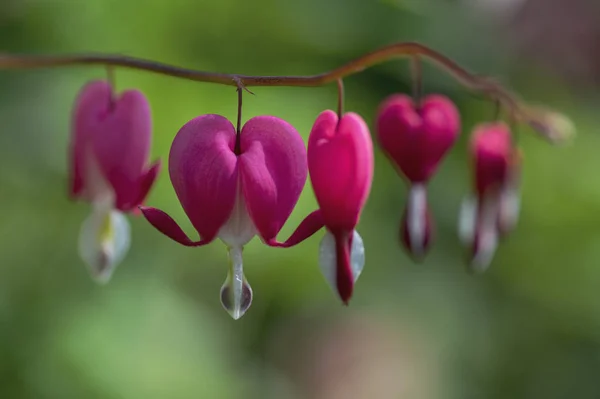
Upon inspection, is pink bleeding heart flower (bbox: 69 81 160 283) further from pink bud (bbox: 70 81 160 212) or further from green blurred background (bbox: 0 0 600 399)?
green blurred background (bbox: 0 0 600 399)

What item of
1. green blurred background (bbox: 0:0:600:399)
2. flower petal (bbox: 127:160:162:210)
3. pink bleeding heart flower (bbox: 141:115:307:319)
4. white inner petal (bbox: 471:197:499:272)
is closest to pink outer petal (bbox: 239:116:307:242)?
pink bleeding heart flower (bbox: 141:115:307:319)

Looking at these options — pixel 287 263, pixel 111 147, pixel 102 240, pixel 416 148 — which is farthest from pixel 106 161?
pixel 287 263

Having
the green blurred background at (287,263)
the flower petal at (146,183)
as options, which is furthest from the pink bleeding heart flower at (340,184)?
the green blurred background at (287,263)

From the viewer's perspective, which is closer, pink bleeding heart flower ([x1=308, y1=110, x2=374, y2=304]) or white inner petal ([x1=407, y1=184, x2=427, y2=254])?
pink bleeding heart flower ([x1=308, y1=110, x2=374, y2=304])

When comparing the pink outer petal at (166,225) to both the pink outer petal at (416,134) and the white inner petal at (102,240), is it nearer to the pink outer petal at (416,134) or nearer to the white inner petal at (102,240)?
the white inner petal at (102,240)

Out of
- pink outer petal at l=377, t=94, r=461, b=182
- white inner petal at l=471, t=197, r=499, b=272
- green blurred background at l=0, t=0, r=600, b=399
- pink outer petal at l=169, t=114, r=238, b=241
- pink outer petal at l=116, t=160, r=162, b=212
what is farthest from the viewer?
green blurred background at l=0, t=0, r=600, b=399

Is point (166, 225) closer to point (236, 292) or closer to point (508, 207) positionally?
point (236, 292)
